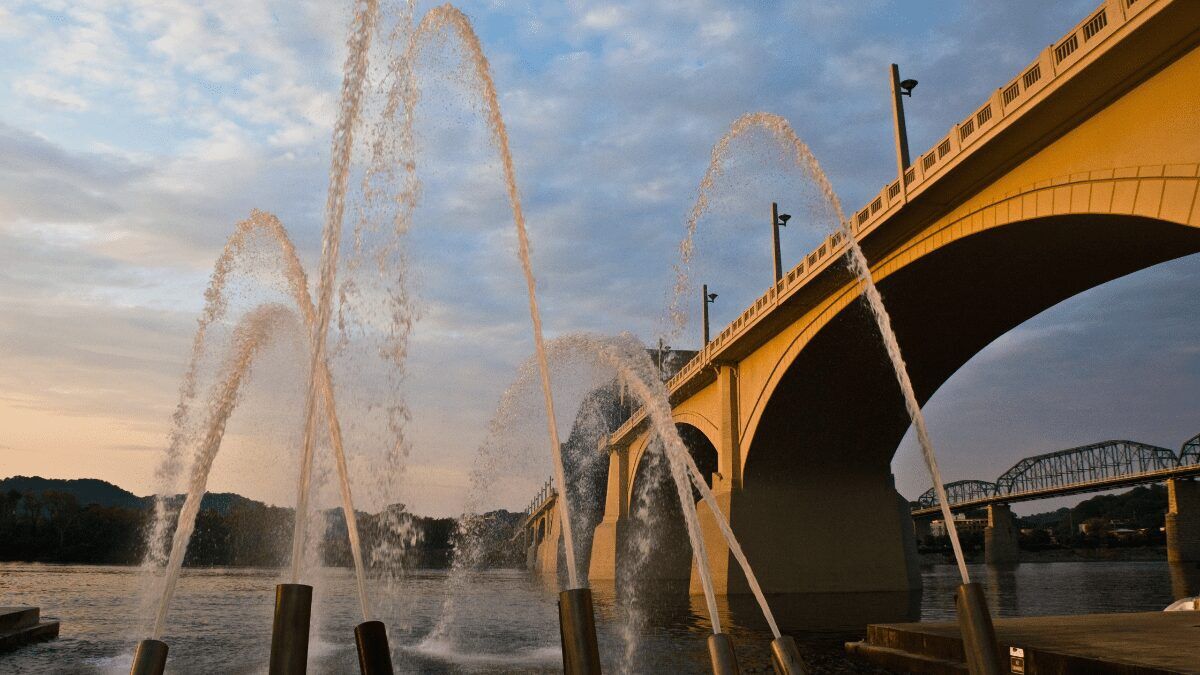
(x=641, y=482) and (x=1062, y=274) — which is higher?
(x=1062, y=274)

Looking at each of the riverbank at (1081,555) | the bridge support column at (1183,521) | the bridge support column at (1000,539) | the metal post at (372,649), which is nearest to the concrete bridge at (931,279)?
the metal post at (372,649)

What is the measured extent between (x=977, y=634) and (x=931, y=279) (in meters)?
20.9

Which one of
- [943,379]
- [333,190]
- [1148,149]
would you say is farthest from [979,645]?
[943,379]

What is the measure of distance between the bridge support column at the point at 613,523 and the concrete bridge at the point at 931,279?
251 centimetres

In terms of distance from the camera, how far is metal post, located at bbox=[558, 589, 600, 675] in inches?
227

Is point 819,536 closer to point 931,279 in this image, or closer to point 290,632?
point 931,279

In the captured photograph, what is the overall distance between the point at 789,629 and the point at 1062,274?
1270 centimetres

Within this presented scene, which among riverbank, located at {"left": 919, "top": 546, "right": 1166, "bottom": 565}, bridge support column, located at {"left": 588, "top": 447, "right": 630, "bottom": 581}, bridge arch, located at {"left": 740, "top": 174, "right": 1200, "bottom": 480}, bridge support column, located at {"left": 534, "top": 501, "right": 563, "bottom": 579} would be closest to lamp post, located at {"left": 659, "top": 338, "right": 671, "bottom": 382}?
bridge arch, located at {"left": 740, "top": 174, "right": 1200, "bottom": 480}

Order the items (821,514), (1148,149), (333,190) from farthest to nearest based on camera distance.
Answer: (821,514)
(1148,149)
(333,190)

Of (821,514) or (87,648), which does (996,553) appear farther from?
(87,648)

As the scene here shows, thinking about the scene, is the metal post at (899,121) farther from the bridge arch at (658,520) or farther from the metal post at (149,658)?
the bridge arch at (658,520)

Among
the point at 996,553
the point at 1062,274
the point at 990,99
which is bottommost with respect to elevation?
the point at 996,553

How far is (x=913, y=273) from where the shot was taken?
25094mm

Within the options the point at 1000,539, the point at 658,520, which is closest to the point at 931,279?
the point at 658,520
